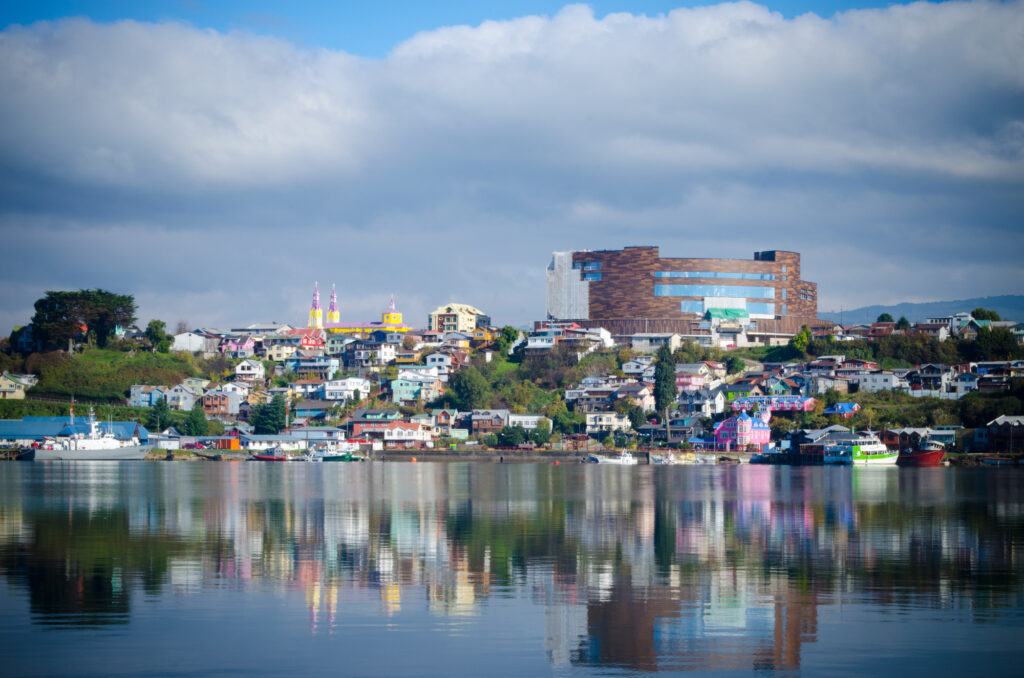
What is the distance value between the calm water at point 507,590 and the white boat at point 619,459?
50.5 m

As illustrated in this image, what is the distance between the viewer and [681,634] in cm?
1506

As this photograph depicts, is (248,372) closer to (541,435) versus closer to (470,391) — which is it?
(470,391)

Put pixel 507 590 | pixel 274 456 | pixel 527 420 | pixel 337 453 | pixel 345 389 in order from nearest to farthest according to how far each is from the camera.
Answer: pixel 507 590
pixel 274 456
pixel 337 453
pixel 527 420
pixel 345 389

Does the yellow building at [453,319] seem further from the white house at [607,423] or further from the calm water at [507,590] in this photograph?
the calm water at [507,590]

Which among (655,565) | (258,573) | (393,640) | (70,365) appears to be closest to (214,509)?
(258,573)

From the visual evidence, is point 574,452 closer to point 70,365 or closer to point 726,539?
point 70,365

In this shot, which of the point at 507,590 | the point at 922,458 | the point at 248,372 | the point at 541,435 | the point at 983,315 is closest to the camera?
the point at 507,590

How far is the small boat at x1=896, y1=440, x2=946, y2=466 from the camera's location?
260ft

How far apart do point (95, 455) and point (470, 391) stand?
36370 millimetres

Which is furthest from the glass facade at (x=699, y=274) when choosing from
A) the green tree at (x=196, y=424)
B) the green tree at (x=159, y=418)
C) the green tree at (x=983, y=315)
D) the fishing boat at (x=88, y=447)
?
the fishing boat at (x=88, y=447)

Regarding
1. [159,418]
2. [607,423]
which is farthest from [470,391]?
[159,418]

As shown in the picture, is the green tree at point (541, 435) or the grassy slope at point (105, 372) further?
the grassy slope at point (105, 372)

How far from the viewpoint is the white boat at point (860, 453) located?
264 ft

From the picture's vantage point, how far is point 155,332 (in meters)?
122
